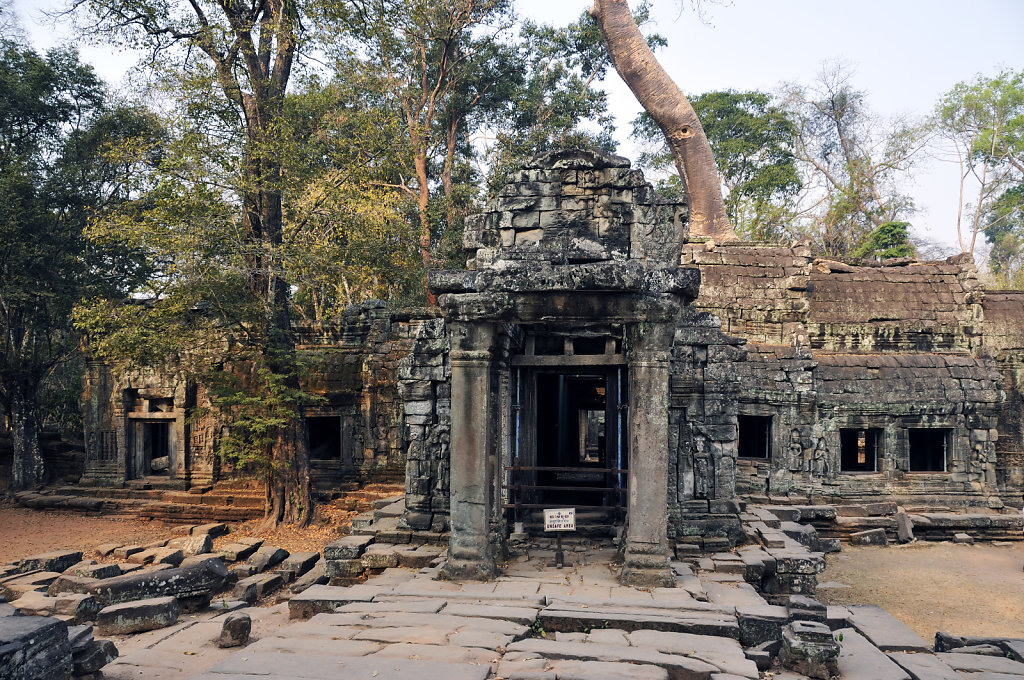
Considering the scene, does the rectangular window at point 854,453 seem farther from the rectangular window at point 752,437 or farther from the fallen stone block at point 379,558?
the fallen stone block at point 379,558

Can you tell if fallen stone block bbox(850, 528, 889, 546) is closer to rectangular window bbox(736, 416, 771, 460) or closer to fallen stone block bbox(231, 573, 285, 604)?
rectangular window bbox(736, 416, 771, 460)

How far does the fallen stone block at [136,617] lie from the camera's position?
7.48m

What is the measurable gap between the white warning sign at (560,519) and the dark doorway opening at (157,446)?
12917mm

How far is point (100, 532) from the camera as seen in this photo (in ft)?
48.6

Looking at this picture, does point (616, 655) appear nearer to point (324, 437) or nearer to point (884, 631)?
point (884, 631)

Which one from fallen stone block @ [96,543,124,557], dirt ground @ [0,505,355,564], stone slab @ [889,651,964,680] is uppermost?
stone slab @ [889,651,964,680]

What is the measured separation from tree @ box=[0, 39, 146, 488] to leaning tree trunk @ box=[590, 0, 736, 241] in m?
15.0

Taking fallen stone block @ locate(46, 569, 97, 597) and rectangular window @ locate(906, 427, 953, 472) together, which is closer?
fallen stone block @ locate(46, 569, 97, 597)

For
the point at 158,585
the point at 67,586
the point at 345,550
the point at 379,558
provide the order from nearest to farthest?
the point at 158,585 → the point at 379,558 → the point at 345,550 → the point at 67,586

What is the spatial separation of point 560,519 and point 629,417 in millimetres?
1386

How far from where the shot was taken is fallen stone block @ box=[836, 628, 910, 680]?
5926 millimetres

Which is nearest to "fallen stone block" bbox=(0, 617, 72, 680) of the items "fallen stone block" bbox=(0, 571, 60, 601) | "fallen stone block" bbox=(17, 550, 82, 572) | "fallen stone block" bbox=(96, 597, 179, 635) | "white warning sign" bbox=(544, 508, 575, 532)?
"fallen stone block" bbox=(96, 597, 179, 635)

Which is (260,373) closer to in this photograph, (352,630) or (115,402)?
(115,402)

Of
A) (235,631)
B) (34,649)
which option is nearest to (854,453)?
(235,631)
